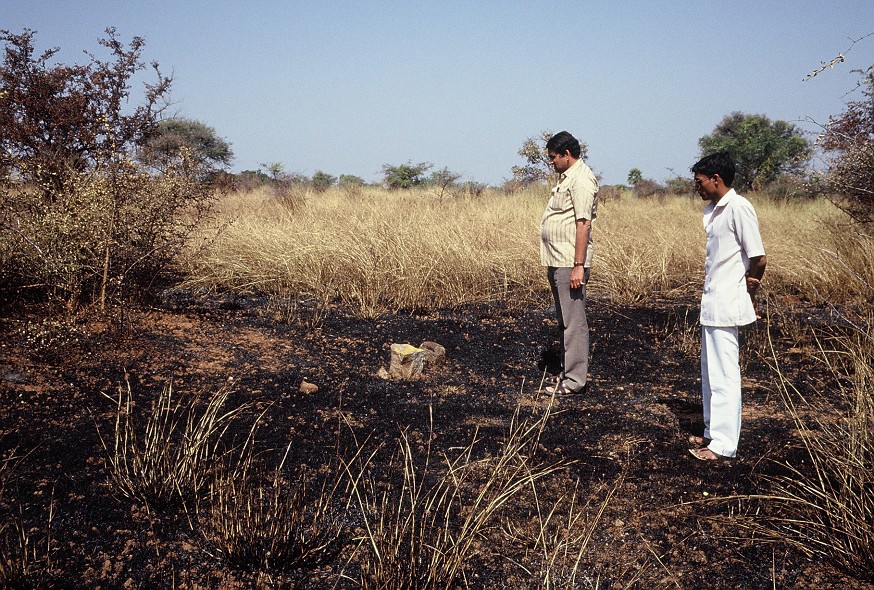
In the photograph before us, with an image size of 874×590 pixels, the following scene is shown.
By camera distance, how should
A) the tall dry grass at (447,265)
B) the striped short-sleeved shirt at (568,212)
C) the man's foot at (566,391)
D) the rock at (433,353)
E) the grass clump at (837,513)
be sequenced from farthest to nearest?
the tall dry grass at (447,265)
the rock at (433,353)
the man's foot at (566,391)
the striped short-sleeved shirt at (568,212)
the grass clump at (837,513)

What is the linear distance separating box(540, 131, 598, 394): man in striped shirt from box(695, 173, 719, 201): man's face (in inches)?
32.9

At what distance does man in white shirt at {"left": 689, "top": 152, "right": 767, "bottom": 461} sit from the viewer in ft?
10.4

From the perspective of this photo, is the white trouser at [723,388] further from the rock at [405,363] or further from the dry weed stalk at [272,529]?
the rock at [405,363]

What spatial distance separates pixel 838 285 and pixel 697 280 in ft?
5.45

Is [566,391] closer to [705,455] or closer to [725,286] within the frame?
[705,455]

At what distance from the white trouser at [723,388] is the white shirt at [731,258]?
10 cm

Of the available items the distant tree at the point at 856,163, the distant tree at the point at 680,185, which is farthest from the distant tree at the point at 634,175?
the distant tree at the point at 856,163

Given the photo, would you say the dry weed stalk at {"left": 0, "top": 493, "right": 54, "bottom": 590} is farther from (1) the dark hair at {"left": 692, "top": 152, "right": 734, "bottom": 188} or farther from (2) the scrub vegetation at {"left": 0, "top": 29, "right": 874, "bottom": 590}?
(1) the dark hair at {"left": 692, "top": 152, "right": 734, "bottom": 188}

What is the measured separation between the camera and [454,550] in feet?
7.61

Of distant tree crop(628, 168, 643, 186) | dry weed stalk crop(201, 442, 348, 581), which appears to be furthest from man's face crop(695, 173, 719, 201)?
distant tree crop(628, 168, 643, 186)

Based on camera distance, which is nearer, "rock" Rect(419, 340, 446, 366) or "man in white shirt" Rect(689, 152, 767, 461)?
"man in white shirt" Rect(689, 152, 767, 461)

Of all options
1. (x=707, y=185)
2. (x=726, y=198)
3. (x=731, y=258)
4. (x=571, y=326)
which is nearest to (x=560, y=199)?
(x=571, y=326)

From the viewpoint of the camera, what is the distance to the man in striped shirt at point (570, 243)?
13.6 feet

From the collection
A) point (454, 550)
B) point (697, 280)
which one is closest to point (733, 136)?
point (697, 280)
